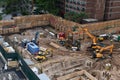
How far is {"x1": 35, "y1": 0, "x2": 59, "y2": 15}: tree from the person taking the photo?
63438mm

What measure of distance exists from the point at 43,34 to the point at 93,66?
53.9 feet

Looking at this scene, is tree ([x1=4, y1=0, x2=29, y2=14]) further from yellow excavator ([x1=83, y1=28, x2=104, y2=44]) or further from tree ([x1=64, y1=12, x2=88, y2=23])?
yellow excavator ([x1=83, y1=28, x2=104, y2=44])

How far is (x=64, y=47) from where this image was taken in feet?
149

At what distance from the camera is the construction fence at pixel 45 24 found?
2064 inches

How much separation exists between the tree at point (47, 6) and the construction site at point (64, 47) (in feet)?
16.8

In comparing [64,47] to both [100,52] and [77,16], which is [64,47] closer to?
[100,52]

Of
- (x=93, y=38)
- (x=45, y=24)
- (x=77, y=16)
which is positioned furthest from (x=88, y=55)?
(x=45, y=24)

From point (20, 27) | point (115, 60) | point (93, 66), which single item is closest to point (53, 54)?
point (93, 66)

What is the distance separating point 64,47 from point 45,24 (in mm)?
15289

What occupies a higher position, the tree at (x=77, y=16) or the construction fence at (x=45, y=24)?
the tree at (x=77, y=16)

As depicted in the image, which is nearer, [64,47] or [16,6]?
[64,47]

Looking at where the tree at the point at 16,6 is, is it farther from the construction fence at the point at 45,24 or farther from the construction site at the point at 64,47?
the construction site at the point at 64,47

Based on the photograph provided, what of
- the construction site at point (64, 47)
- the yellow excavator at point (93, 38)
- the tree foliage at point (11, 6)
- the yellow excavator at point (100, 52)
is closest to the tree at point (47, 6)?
the construction site at point (64, 47)

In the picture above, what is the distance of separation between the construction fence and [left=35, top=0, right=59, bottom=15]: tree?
512cm
